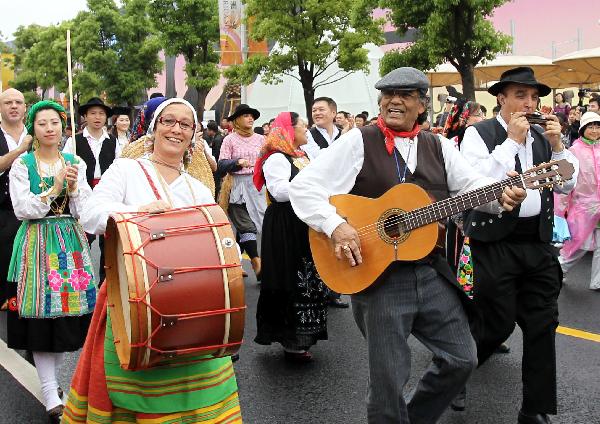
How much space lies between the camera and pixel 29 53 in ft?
190

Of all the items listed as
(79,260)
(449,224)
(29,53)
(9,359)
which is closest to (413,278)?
(79,260)

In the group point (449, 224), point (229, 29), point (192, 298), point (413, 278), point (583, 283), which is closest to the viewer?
point (192, 298)

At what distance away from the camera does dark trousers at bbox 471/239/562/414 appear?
4.03m

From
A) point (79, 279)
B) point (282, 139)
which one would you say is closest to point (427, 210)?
point (79, 279)

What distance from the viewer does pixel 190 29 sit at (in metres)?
34.1

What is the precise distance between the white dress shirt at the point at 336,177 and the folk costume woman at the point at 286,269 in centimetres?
203

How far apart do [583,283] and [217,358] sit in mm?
5881

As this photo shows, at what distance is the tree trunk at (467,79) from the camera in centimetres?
1817

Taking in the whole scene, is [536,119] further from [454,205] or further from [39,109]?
[39,109]

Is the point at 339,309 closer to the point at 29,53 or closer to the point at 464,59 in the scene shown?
the point at 464,59

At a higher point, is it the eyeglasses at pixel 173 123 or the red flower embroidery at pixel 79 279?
the eyeglasses at pixel 173 123

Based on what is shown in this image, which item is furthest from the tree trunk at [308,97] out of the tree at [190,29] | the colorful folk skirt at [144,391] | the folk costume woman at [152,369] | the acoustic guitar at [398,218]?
the colorful folk skirt at [144,391]

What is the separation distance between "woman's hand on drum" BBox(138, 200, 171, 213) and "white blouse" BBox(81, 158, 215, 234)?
12 centimetres

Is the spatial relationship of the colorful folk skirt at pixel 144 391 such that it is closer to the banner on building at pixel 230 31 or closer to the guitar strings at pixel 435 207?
the guitar strings at pixel 435 207
